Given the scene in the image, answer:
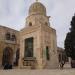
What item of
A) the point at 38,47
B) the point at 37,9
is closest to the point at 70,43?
the point at 38,47

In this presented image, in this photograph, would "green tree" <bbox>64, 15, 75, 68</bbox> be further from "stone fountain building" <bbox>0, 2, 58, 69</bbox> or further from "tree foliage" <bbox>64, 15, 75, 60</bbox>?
"stone fountain building" <bbox>0, 2, 58, 69</bbox>

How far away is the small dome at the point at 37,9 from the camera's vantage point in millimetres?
23594

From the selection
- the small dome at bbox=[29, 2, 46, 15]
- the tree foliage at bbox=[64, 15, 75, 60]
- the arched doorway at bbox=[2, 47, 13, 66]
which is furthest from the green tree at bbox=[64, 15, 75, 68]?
Result: the arched doorway at bbox=[2, 47, 13, 66]

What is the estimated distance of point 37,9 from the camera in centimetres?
2364

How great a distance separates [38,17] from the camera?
23031 millimetres

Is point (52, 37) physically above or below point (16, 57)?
above

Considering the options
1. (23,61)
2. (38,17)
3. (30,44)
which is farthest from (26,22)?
(23,61)

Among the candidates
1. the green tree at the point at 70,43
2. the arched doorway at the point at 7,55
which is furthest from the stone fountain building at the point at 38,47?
the arched doorway at the point at 7,55

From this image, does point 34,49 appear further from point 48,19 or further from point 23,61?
point 48,19

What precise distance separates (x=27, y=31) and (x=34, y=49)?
114 inches

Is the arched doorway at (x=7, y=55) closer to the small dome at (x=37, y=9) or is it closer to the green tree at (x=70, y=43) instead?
the small dome at (x=37, y=9)

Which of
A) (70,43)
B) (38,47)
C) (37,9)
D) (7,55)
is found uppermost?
(37,9)

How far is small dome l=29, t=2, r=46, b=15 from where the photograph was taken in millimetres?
23594

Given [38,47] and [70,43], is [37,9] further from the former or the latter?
[70,43]
